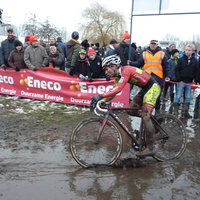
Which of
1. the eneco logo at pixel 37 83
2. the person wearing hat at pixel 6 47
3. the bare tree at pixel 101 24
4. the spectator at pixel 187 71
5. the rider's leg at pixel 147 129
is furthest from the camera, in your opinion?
the bare tree at pixel 101 24

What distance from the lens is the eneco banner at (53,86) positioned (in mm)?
7904

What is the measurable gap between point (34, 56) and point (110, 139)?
5778 mm

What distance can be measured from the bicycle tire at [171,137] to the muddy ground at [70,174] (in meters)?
0.17

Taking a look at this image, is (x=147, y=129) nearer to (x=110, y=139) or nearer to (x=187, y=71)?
(x=110, y=139)

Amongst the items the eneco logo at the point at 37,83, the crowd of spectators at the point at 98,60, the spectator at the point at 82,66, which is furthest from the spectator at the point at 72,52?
the eneco logo at the point at 37,83

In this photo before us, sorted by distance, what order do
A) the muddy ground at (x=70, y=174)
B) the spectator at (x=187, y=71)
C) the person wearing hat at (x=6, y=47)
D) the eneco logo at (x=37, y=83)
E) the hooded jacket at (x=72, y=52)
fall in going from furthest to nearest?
the person wearing hat at (x=6, y=47) < the eneco logo at (x=37, y=83) < the hooded jacket at (x=72, y=52) < the spectator at (x=187, y=71) < the muddy ground at (x=70, y=174)

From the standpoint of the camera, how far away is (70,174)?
3809mm

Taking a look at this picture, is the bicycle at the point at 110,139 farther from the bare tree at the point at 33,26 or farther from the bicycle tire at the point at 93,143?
the bare tree at the point at 33,26

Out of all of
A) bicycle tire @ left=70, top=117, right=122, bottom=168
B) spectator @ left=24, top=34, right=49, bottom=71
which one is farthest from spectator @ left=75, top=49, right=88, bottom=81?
bicycle tire @ left=70, top=117, right=122, bottom=168

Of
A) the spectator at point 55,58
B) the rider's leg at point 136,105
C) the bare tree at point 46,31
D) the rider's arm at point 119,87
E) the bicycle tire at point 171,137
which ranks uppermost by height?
the bare tree at point 46,31

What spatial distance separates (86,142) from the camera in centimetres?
435

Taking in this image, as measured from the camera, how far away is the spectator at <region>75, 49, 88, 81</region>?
7.84 m

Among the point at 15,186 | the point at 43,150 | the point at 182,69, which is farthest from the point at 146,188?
the point at 182,69

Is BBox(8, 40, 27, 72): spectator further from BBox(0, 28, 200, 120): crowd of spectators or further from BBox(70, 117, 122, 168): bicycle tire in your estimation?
BBox(70, 117, 122, 168): bicycle tire
